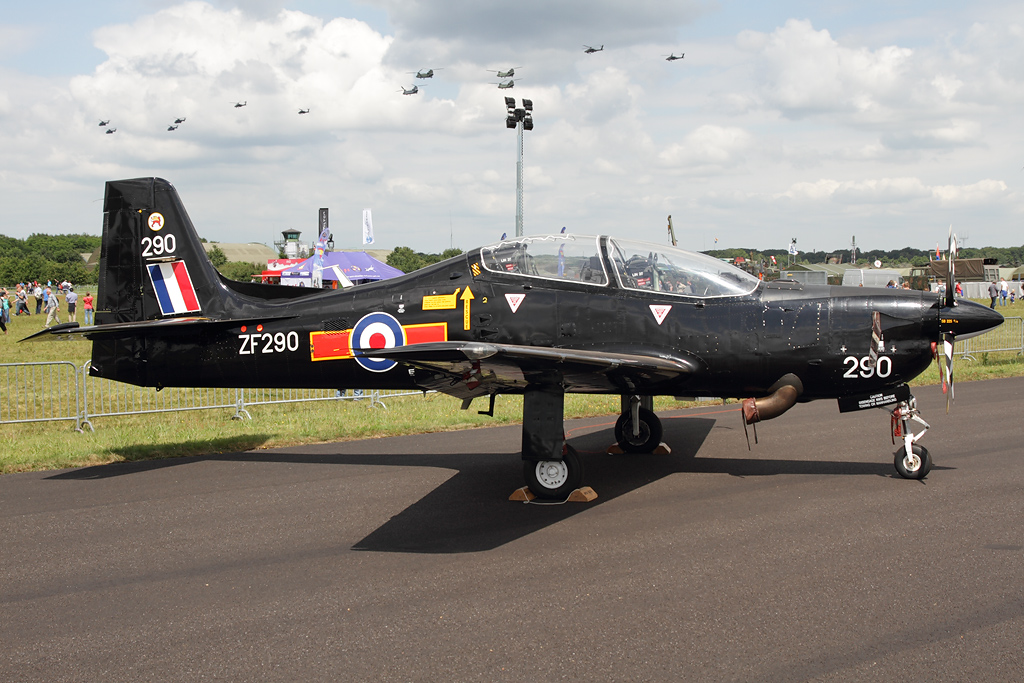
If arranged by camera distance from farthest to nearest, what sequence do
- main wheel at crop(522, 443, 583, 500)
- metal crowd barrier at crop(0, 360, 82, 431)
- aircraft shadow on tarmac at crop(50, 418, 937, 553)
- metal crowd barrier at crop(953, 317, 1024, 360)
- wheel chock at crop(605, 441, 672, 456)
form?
metal crowd barrier at crop(953, 317, 1024, 360) < metal crowd barrier at crop(0, 360, 82, 431) < wheel chock at crop(605, 441, 672, 456) < main wheel at crop(522, 443, 583, 500) < aircraft shadow on tarmac at crop(50, 418, 937, 553)

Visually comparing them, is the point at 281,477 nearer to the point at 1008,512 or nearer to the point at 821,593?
the point at 821,593

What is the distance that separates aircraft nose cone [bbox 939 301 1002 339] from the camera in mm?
7234

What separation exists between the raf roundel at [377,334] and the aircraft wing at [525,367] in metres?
0.51

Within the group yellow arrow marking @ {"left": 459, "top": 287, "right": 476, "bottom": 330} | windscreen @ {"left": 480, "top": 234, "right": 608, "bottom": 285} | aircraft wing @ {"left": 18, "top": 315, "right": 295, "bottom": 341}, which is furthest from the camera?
aircraft wing @ {"left": 18, "top": 315, "right": 295, "bottom": 341}

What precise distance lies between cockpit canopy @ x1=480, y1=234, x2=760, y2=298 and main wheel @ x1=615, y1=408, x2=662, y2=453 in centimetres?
234

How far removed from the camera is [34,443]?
10.4 meters

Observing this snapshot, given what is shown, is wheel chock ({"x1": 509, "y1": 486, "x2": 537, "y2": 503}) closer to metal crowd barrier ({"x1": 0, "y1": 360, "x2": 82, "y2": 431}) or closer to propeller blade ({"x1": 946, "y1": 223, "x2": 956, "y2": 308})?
propeller blade ({"x1": 946, "y1": 223, "x2": 956, "y2": 308})

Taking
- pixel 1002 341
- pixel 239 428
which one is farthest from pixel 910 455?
pixel 1002 341

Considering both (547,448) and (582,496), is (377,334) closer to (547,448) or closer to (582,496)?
(547,448)

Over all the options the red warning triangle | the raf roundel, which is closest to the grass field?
the raf roundel

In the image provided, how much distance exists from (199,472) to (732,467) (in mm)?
6191

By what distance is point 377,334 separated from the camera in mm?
8328

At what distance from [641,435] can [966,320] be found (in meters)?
3.82

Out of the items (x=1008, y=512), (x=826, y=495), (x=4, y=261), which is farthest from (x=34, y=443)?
(x=4, y=261)
